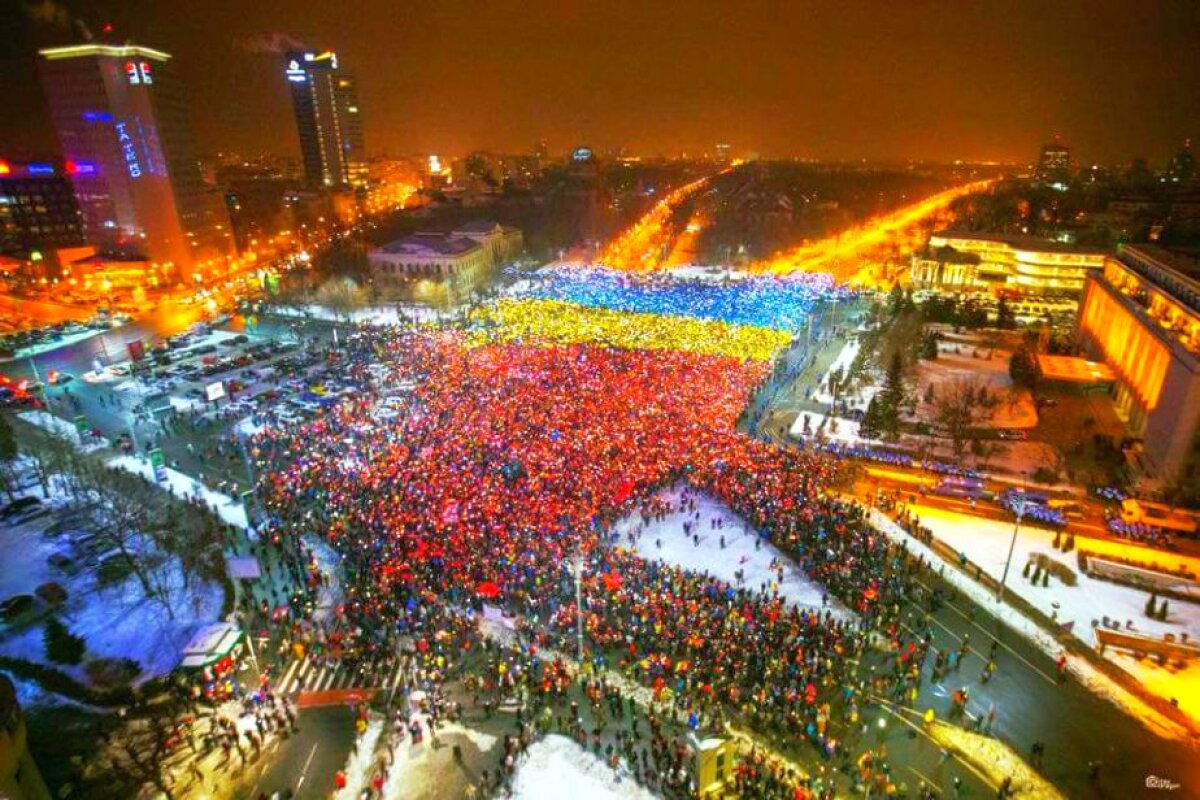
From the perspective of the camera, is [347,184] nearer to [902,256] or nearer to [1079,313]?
[902,256]

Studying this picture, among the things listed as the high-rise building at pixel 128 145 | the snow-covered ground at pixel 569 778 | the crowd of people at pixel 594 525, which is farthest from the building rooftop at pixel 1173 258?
the high-rise building at pixel 128 145

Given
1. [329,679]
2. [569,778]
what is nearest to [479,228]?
[329,679]

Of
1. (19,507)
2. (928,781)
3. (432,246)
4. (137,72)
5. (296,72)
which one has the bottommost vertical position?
(928,781)

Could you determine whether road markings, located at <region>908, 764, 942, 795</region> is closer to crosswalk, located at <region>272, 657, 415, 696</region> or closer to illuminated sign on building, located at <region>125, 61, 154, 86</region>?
crosswalk, located at <region>272, 657, 415, 696</region>

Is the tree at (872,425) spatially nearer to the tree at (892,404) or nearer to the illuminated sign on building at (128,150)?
the tree at (892,404)

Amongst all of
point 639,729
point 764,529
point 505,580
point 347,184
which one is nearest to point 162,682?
point 505,580

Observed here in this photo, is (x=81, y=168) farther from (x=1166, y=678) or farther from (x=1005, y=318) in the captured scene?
(x=1166, y=678)
